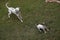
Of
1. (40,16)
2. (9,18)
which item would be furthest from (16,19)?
(40,16)

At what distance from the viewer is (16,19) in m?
5.20

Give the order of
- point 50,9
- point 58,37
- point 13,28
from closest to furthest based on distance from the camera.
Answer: point 58,37, point 13,28, point 50,9

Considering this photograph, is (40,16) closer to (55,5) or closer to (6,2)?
(55,5)

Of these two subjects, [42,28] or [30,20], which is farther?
[30,20]

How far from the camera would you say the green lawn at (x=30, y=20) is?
4.73 meters

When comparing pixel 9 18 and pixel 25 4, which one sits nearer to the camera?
pixel 9 18

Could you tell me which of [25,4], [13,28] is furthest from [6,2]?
[13,28]

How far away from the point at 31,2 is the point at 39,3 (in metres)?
0.20

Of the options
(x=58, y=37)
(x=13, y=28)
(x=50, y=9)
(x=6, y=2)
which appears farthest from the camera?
Answer: (x=6, y=2)

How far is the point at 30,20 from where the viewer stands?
16.8 feet

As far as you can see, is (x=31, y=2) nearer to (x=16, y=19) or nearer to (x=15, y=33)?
(x=16, y=19)

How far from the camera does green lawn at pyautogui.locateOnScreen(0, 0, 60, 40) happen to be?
4.73 meters

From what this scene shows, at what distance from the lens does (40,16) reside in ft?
17.1

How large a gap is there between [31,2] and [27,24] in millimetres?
849
